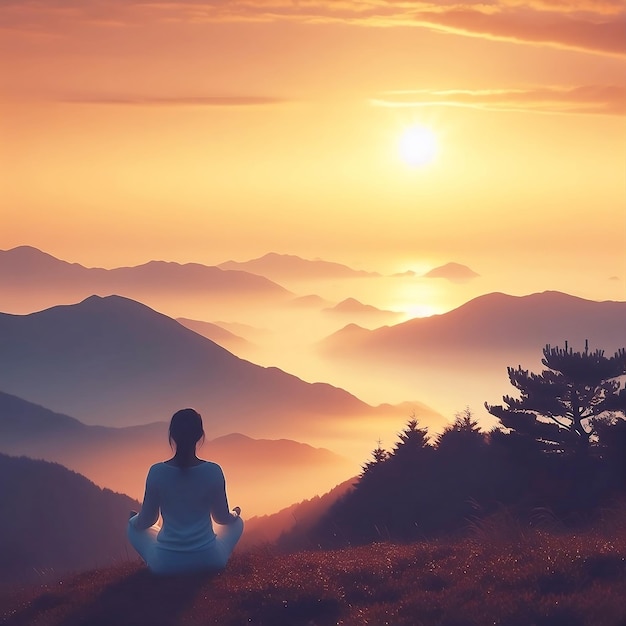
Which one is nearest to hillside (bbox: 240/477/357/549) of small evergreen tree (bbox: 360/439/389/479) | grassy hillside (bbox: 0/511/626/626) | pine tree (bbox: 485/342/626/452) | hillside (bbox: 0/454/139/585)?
small evergreen tree (bbox: 360/439/389/479)

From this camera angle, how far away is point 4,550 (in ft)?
486

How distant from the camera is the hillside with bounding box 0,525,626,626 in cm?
945

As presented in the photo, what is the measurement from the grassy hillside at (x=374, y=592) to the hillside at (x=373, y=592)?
1cm

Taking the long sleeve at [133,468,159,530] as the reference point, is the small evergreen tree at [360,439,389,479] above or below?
above

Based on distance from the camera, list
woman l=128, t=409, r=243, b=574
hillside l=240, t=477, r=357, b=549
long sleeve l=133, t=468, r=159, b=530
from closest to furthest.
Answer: woman l=128, t=409, r=243, b=574, long sleeve l=133, t=468, r=159, b=530, hillside l=240, t=477, r=357, b=549

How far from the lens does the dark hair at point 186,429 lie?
1070 centimetres

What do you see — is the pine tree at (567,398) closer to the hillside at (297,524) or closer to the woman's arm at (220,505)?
the hillside at (297,524)

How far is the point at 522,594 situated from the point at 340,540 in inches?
225

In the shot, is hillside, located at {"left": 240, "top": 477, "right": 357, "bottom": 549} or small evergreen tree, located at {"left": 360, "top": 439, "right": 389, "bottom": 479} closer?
hillside, located at {"left": 240, "top": 477, "right": 357, "bottom": 549}

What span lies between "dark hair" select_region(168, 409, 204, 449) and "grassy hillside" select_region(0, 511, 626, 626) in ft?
5.40

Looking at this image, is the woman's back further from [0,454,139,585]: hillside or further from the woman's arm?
[0,454,139,585]: hillside

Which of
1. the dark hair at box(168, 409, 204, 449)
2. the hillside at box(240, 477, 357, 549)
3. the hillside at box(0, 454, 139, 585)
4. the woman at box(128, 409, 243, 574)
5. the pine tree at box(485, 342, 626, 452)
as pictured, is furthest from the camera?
the hillside at box(0, 454, 139, 585)

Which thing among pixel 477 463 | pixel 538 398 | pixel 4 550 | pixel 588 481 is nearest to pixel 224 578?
pixel 588 481

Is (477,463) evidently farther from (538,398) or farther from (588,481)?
(588,481)
